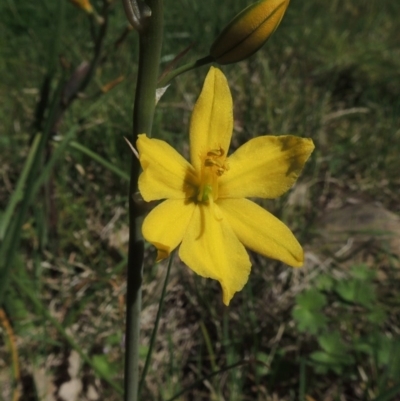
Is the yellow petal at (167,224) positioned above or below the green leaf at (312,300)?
above

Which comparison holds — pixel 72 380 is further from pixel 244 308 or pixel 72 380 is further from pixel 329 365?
pixel 329 365

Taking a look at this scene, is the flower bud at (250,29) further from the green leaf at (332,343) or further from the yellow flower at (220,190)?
the green leaf at (332,343)

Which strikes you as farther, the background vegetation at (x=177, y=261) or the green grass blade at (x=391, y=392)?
the background vegetation at (x=177, y=261)

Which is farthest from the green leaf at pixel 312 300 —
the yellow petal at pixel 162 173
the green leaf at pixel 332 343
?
the yellow petal at pixel 162 173

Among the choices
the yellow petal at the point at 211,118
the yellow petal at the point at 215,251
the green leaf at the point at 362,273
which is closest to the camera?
the yellow petal at the point at 215,251

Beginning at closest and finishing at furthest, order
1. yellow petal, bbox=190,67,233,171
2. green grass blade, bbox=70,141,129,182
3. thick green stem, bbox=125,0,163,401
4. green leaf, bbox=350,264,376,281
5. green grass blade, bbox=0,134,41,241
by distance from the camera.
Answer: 1. thick green stem, bbox=125,0,163,401
2. yellow petal, bbox=190,67,233,171
3. green grass blade, bbox=0,134,41,241
4. green grass blade, bbox=70,141,129,182
5. green leaf, bbox=350,264,376,281

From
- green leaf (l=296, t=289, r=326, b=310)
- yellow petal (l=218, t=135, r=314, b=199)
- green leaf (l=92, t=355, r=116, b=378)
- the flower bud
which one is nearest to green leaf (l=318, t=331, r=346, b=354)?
green leaf (l=296, t=289, r=326, b=310)

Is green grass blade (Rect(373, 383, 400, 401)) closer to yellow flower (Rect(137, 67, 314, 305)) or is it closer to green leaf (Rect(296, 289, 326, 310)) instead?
yellow flower (Rect(137, 67, 314, 305))

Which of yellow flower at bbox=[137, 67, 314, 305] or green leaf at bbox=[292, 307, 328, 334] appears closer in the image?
yellow flower at bbox=[137, 67, 314, 305]

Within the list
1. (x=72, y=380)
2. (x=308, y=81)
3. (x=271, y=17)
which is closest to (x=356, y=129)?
(x=308, y=81)
